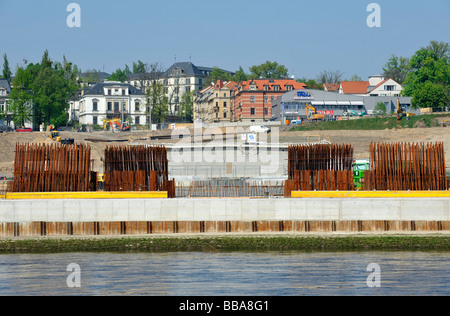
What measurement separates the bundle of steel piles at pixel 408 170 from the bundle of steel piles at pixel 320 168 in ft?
5.46

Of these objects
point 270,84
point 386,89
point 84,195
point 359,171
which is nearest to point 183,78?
point 270,84

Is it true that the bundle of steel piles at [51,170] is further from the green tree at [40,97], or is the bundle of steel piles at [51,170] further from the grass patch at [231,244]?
the green tree at [40,97]

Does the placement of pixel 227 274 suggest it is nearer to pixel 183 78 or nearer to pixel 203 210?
pixel 203 210

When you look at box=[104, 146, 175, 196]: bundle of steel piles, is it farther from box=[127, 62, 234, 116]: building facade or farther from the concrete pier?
box=[127, 62, 234, 116]: building facade

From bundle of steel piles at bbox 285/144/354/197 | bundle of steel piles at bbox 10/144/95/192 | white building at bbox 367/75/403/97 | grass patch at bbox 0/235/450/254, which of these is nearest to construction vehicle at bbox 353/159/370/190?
bundle of steel piles at bbox 285/144/354/197

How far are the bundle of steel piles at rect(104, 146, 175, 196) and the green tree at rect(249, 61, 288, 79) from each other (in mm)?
152161

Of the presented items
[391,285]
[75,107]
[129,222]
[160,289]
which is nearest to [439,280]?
[391,285]

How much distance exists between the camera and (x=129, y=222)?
34469 millimetres

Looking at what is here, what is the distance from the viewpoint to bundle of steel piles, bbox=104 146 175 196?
122 feet

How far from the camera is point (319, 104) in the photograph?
130m

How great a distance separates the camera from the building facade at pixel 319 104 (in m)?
129

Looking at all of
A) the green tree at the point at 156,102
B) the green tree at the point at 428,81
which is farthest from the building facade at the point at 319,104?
the green tree at the point at 156,102

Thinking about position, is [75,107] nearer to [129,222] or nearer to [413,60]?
[413,60]
